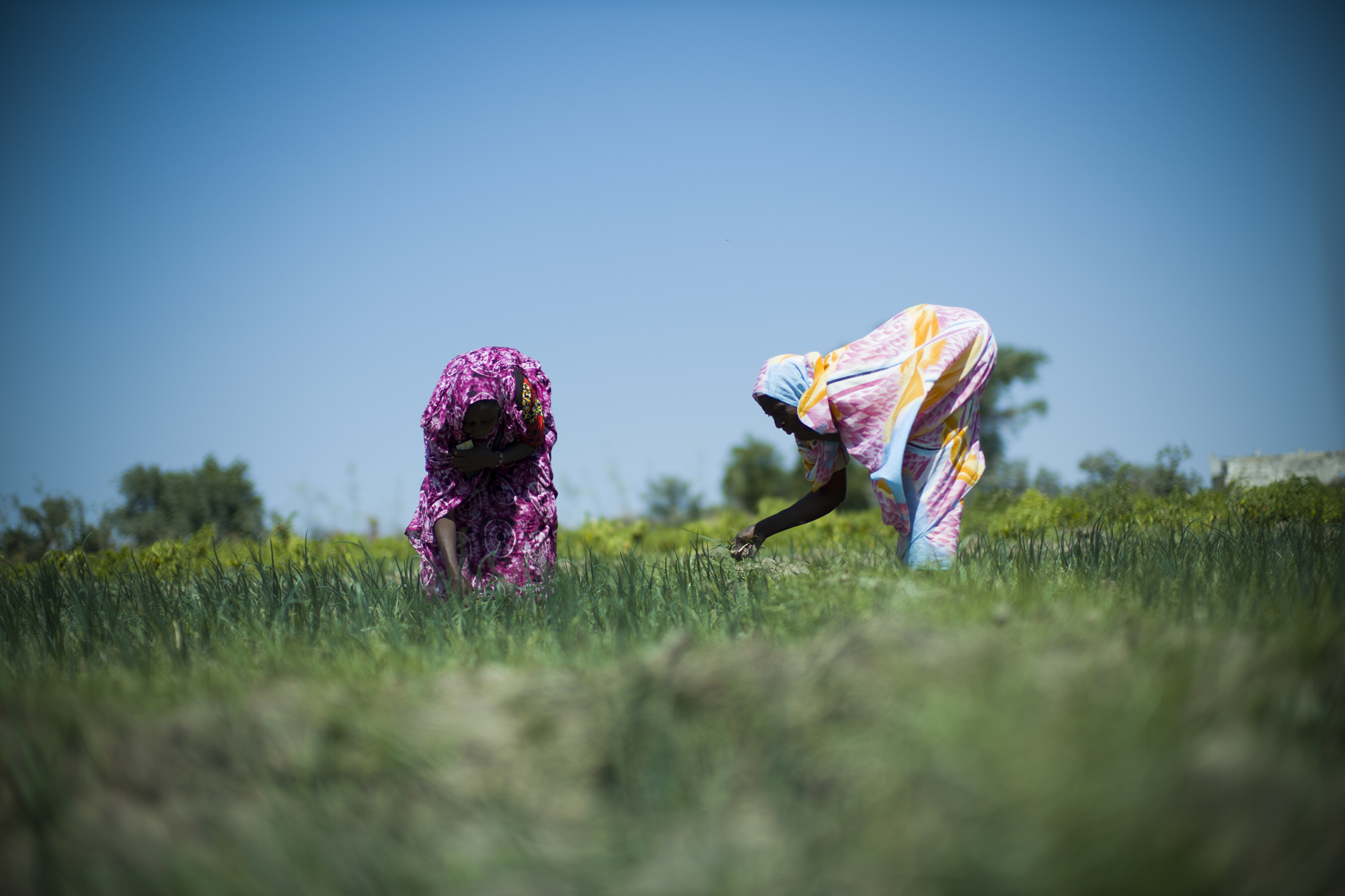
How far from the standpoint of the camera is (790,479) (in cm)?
2239

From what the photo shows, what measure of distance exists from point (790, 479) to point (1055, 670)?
2057 centimetres

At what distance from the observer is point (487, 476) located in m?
5.28

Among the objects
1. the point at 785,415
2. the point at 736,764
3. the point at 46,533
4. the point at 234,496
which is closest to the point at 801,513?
the point at 785,415

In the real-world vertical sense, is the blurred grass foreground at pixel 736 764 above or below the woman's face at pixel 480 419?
below

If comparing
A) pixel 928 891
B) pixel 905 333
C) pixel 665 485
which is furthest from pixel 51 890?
pixel 665 485

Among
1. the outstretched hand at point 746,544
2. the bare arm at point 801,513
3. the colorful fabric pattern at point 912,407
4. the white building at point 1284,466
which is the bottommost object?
the white building at point 1284,466

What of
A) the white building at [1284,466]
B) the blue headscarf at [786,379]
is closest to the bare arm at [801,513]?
the blue headscarf at [786,379]

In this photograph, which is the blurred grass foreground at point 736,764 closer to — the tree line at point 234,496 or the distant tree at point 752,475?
the tree line at point 234,496

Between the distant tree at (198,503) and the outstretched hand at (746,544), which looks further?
the distant tree at (198,503)

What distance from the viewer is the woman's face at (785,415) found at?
4.57 meters

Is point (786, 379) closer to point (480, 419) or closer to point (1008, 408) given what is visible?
point (480, 419)

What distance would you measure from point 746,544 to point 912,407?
1023 mm

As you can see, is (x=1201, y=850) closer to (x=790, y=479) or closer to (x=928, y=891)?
(x=928, y=891)

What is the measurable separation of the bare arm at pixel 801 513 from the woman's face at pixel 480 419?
1.40 meters
